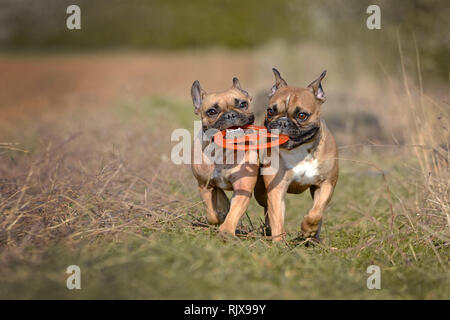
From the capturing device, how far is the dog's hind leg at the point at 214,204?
6289 millimetres

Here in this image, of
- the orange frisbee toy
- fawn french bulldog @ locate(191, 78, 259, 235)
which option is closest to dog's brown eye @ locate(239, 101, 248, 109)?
fawn french bulldog @ locate(191, 78, 259, 235)

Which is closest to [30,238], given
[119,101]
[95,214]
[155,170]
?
[95,214]

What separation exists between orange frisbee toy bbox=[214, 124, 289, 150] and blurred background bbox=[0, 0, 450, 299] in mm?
947

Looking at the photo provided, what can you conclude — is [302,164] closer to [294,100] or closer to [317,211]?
[317,211]

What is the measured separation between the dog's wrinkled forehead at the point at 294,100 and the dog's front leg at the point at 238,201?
30.7 inches

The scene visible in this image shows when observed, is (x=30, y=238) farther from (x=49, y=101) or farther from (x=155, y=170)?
(x=49, y=101)

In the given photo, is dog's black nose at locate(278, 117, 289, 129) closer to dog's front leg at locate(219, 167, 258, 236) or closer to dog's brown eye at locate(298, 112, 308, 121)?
dog's brown eye at locate(298, 112, 308, 121)

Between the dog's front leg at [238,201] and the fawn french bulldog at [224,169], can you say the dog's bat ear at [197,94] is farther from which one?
the dog's front leg at [238,201]

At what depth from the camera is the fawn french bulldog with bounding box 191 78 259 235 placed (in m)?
5.96

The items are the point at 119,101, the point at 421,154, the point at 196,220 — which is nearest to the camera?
the point at 196,220

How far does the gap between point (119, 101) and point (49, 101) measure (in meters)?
3.14

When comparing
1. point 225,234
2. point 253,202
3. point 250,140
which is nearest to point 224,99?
point 250,140

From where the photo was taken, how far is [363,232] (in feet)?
22.8

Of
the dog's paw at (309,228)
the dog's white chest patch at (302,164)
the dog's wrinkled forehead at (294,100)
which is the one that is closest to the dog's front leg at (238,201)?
the dog's white chest patch at (302,164)
